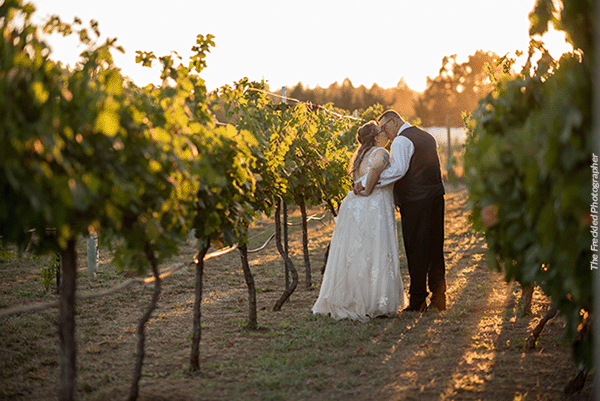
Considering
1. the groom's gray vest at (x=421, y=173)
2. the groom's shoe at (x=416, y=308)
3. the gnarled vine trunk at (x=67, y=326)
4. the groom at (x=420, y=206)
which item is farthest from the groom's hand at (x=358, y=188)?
A: the gnarled vine trunk at (x=67, y=326)

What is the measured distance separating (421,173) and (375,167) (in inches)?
21.3

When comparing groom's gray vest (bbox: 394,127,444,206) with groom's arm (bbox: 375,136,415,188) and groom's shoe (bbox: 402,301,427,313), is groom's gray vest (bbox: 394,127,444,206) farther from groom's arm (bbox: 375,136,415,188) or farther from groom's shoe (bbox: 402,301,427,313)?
groom's shoe (bbox: 402,301,427,313)

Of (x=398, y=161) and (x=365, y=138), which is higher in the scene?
(x=365, y=138)

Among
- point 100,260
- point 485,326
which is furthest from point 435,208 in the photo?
point 100,260

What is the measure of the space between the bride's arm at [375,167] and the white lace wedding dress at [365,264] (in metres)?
0.01

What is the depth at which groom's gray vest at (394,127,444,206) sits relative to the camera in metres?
5.64

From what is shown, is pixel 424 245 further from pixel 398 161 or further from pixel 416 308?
pixel 398 161

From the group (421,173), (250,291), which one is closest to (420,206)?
(421,173)

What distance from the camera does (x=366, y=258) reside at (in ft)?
18.0

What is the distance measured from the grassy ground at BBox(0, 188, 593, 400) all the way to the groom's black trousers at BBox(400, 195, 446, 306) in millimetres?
298

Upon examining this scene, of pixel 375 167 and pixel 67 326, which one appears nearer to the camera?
pixel 67 326

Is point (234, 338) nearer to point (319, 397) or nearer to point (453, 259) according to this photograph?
point (319, 397)

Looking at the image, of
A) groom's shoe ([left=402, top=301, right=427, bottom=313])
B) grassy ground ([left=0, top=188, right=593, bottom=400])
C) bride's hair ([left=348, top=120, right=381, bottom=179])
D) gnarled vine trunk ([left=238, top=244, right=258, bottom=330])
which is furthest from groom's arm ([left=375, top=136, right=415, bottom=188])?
gnarled vine trunk ([left=238, top=244, right=258, bottom=330])

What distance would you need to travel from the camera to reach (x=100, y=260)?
9.35 m
